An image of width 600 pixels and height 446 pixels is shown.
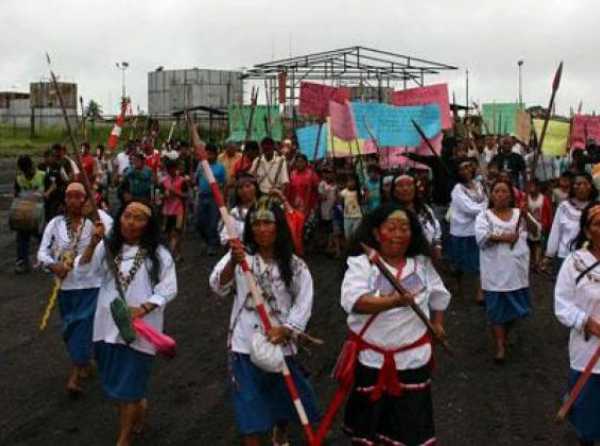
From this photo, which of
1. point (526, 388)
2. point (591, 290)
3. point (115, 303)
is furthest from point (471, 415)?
point (115, 303)

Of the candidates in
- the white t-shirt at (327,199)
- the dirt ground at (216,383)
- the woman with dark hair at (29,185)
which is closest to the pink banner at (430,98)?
the white t-shirt at (327,199)

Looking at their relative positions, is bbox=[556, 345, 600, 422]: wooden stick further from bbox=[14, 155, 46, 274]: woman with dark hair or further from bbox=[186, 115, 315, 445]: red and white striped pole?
bbox=[14, 155, 46, 274]: woman with dark hair

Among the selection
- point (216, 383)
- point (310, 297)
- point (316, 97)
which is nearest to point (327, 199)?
point (316, 97)

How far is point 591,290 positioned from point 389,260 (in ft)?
3.80

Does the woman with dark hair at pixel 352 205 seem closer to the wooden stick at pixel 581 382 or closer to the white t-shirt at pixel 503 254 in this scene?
the white t-shirt at pixel 503 254

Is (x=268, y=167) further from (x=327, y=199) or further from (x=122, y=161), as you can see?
(x=122, y=161)

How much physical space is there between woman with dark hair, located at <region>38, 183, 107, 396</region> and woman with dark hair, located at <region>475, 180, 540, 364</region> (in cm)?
346

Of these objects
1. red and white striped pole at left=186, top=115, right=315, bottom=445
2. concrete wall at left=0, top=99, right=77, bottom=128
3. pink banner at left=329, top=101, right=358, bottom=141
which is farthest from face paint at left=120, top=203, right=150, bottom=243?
concrete wall at left=0, top=99, right=77, bottom=128

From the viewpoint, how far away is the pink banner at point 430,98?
45.9 feet

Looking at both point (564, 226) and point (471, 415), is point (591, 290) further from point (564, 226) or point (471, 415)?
point (564, 226)

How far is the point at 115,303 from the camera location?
213 inches

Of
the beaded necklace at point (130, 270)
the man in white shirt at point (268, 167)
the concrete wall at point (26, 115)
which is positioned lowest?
the beaded necklace at point (130, 270)

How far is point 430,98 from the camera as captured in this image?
1446 cm

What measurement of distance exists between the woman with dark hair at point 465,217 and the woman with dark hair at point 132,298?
16.8ft
